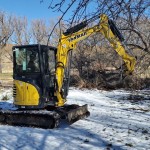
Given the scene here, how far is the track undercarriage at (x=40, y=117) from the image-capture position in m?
10.2

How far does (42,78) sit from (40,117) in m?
1.22

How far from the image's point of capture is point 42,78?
10.7m

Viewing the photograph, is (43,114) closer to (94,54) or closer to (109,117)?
(109,117)

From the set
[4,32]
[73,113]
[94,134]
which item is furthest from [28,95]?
[4,32]

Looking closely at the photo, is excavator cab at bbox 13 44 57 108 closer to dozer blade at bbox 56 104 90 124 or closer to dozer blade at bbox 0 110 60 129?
dozer blade at bbox 0 110 60 129

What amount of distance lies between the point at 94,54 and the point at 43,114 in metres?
15.8

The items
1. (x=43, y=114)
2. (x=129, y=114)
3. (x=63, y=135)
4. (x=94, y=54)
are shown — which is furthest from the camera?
(x=94, y=54)

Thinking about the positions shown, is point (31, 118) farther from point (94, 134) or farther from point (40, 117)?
point (94, 134)

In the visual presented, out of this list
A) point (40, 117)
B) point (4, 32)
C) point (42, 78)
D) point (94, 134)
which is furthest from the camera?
point (4, 32)

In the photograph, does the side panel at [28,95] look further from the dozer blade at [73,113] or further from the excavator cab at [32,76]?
the dozer blade at [73,113]

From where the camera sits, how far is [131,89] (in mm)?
21250

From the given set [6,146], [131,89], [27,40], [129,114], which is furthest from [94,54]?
[27,40]

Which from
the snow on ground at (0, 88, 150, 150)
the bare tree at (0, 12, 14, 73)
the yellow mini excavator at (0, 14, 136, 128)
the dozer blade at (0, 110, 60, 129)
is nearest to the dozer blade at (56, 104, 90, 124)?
the yellow mini excavator at (0, 14, 136, 128)

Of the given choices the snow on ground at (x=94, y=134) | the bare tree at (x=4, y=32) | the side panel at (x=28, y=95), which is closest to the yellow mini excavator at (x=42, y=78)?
the side panel at (x=28, y=95)
